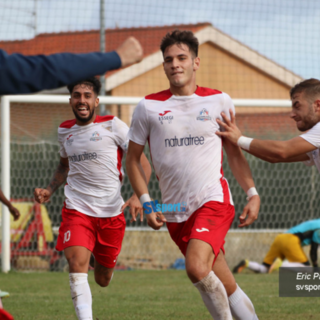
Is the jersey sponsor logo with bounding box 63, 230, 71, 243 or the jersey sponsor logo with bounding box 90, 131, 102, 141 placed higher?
the jersey sponsor logo with bounding box 90, 131, 102, 141

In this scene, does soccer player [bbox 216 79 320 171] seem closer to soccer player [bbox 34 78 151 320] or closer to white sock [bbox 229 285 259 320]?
white sock [bbox 229 285 259 320]

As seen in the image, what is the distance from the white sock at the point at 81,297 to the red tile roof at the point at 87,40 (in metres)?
9.85

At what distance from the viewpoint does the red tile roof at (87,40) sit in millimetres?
15359

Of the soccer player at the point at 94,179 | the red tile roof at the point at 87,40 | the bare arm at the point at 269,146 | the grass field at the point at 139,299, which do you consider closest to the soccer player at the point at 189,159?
the bare arm at the point at 269,146

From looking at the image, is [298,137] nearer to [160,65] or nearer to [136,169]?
[136,169]

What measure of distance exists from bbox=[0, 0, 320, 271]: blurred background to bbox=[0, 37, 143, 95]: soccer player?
30.8 ft

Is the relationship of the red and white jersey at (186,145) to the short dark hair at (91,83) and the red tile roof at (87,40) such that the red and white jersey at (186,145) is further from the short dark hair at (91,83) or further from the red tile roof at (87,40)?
the red tile roof at (87,40)

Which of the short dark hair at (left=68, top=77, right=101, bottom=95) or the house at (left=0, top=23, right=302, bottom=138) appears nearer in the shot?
the short dark hair at (left=68, top=77, right=101, bottom=95)

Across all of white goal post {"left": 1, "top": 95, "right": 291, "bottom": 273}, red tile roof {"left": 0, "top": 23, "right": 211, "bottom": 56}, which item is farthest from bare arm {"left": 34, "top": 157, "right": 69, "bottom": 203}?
red tile roof {"left": 0, "top": 23, "right": 211, "bottom": 56}

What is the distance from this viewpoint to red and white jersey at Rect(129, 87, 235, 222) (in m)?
5.07

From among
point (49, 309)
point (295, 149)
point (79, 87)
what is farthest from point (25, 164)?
point (295, 149)

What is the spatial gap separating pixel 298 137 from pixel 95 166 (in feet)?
7.55

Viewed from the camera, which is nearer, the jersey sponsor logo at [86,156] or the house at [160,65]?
the jersey sponsor logo at [86,156]

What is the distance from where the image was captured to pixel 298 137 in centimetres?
534
